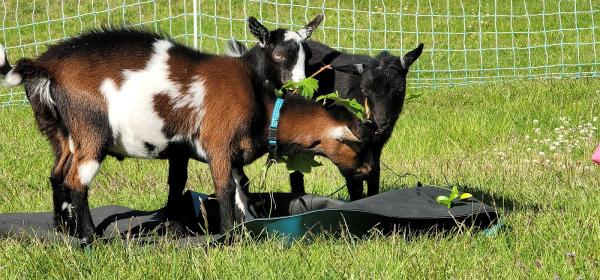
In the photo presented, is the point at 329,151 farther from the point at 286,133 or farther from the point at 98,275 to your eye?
the point at 98,275

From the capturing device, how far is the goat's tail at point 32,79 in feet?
17.9

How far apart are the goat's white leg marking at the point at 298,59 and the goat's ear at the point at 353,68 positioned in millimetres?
273

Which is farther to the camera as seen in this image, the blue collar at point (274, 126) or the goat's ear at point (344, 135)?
the blue collar at point (274, 126)

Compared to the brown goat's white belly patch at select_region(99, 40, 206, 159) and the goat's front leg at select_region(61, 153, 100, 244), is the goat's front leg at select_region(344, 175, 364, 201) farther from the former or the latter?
the goat's front leg at select_region(61, 153, 100, 244)

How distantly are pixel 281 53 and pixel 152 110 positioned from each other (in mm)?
1892

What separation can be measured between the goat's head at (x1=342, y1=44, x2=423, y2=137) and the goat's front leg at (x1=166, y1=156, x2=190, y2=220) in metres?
1.17

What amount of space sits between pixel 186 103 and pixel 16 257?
4.49 ft

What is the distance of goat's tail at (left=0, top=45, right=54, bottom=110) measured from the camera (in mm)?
5445

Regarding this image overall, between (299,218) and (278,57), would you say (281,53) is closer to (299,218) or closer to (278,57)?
(278,57)

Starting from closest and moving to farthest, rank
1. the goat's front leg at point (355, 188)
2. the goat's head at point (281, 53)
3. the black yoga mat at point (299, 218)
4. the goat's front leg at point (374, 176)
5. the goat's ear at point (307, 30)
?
the black yoga mat at point (299, 218)
the goat's front leg at point (374, 176)
the goat's front leg at point (355, 188)
the goat's head at point (281, 53)
the goat's ear at point (307, 30)

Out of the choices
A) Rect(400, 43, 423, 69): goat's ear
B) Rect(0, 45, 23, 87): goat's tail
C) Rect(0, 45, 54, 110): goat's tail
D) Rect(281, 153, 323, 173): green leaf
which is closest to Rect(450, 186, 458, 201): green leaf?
Rect(281, 153, 323, 173): green leaf

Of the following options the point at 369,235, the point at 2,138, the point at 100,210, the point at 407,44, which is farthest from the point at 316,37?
the point at 369,235

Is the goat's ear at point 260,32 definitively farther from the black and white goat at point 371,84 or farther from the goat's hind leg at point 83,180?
the goat's hind leg at point 83,180

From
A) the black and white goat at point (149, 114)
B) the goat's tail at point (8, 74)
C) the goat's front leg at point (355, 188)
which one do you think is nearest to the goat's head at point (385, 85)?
the goat's front leg at point (355, 188)
